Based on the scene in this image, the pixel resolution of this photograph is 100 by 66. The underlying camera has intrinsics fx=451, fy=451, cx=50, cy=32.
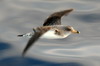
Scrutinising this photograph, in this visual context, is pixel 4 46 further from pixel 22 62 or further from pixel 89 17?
pixel 89 17

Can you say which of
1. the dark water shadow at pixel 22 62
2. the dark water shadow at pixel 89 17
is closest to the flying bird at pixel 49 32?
the dark water shadow at pixel 22 62

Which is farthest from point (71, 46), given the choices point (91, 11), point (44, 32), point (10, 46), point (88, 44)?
point (44, 32)

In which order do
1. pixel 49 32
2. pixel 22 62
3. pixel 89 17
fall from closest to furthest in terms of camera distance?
pixel 49 32, pixel 22 62, pixel 89 17

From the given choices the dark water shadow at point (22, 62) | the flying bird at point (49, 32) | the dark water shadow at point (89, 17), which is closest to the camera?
the flying bird at point (49, 32)

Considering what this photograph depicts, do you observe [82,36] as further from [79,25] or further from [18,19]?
[18,19]

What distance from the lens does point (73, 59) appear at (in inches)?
509

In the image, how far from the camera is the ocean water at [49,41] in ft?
42.1

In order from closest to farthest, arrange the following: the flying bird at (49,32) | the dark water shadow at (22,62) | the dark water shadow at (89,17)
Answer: the flying bird at (49,32) < the dark water shadow at (22,62) < the dark water shadow at (89,17)

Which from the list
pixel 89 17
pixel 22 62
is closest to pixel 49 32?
pixel 22 62

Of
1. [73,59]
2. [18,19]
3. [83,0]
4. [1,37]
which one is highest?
[83,0]

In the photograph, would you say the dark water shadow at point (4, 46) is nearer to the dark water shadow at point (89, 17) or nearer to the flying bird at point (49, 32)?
the flying bird at point (49, 32)

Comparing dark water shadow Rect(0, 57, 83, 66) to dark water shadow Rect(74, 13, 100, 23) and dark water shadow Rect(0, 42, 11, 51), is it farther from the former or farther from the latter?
dark water shadow Rect(74, 13, 100, 23)

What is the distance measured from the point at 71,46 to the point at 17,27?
2.02m

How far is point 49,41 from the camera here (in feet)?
47.6
